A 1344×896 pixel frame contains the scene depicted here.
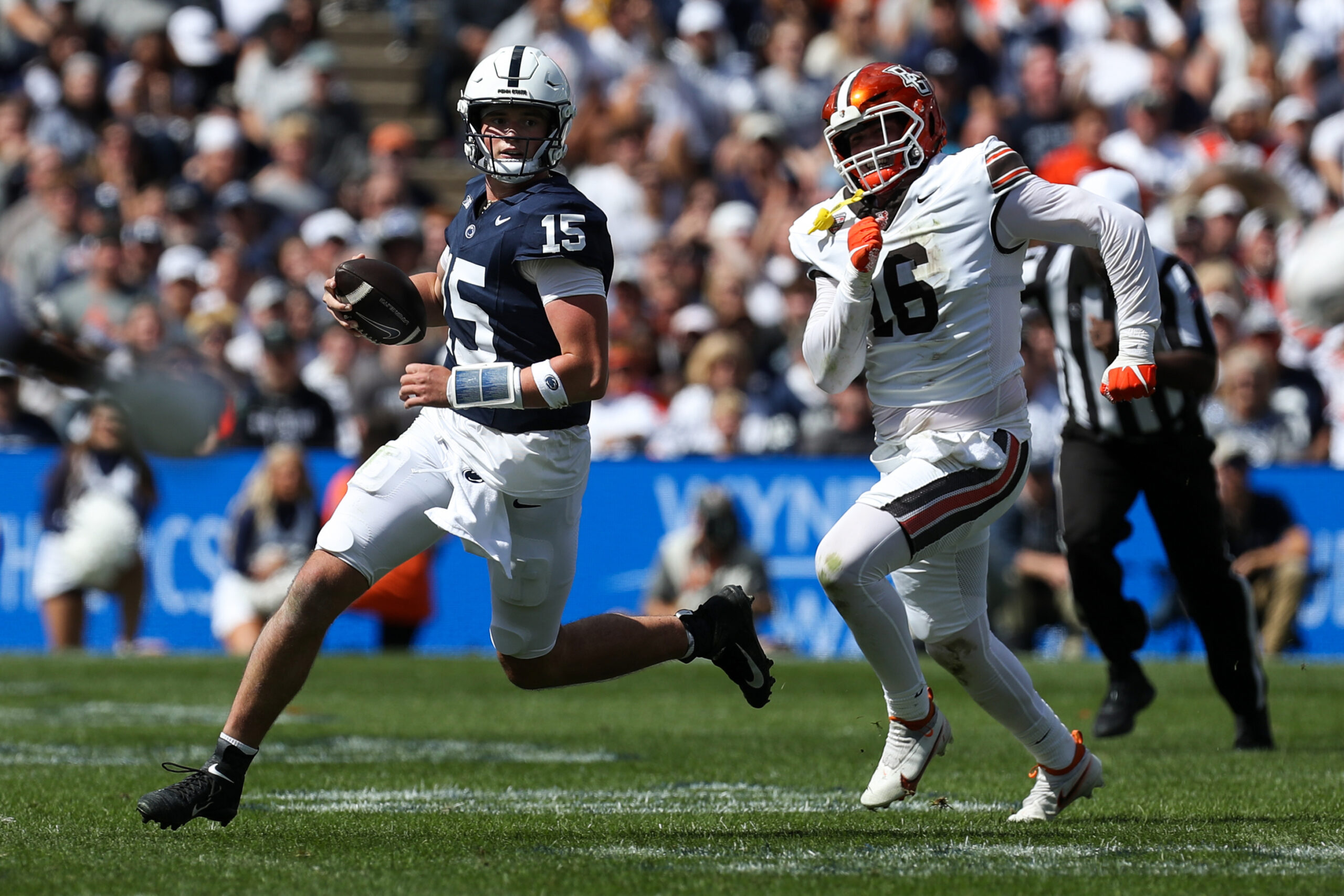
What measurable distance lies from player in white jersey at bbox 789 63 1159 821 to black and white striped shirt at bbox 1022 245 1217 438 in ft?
6.30

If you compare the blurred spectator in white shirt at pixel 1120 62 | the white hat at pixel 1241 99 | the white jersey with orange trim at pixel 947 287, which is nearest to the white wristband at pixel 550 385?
the white jersey with orange trim at pixel 947 287

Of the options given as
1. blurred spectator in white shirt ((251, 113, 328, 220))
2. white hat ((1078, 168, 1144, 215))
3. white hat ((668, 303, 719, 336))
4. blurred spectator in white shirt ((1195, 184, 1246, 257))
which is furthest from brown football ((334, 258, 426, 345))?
blurred spectator in white shirt ((251, 113, 328, 220))

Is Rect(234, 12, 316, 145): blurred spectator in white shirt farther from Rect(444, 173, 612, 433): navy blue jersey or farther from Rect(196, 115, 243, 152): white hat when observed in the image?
Rect(444, 173, 612, 433): navy blue jersey

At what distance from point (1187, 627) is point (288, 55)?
29.2ft

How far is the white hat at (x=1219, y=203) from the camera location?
12.1m

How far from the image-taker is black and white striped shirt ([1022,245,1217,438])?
686cm

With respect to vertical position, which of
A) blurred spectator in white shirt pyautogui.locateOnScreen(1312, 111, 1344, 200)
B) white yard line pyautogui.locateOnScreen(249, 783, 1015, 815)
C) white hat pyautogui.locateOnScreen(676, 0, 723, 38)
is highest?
white hat pyautogui.locateOnScreen(676, 0, 723, 38)

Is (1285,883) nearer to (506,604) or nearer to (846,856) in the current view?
(846,856)

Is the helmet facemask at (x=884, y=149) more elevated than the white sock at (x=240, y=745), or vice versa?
the helmet facemask at (x=884, y=149)

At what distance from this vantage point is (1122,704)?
23.2ft

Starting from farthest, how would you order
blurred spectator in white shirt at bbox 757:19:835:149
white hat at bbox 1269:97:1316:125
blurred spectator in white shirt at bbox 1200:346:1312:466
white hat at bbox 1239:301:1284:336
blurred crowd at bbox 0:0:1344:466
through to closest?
blurred spectator in white shirt at bbox 757:19:835:149 → white hat at bbox 1269:97:1316:125 → blurred crowd at bbox 0:0:1344:466 → white hat at bbox 1239:301:1284:336 → blurred spectator in white shirt at bbox 1200:346:1312:466

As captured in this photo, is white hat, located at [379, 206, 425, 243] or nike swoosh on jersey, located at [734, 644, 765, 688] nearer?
nike swoosh on jersey, located at [734, 644, 765, 688]

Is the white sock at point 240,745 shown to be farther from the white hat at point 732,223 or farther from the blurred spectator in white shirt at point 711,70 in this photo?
the blurred spectator in white shirt at point 711,70

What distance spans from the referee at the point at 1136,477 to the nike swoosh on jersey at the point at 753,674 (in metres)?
2.07
